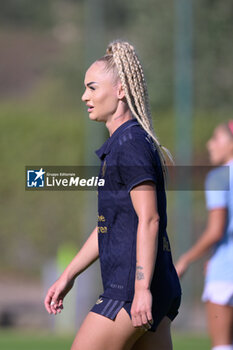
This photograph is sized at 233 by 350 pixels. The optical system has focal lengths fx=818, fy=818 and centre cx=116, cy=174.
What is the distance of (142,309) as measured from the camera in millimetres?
3285

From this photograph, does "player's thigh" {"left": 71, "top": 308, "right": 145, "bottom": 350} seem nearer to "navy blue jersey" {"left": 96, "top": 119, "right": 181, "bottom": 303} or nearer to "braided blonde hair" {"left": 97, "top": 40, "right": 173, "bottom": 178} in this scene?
"navy blue jersey" {"left": 96, "top": 119, "right": 181, "bottom": 303}

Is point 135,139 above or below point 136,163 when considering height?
above

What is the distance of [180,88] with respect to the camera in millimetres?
12844

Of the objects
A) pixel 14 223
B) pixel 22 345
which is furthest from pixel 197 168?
pixel 22 345

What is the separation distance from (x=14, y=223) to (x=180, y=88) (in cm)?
461

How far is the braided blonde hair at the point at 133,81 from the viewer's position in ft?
12.0

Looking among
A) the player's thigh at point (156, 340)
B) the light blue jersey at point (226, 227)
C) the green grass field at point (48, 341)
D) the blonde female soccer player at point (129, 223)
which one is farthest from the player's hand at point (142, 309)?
the green grass field at point (48, 341)

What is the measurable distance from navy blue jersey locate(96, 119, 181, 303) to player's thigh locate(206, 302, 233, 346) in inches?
70.6

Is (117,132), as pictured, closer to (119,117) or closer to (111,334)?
(119,117)

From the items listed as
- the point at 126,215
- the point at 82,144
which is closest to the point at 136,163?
the point at 126,215

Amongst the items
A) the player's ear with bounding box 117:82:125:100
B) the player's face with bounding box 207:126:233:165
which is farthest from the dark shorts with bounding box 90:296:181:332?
the player's face with bounding box 207:126:233:165

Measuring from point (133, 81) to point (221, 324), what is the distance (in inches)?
89.1

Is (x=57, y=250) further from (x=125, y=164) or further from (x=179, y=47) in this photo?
(x=125, y=164)

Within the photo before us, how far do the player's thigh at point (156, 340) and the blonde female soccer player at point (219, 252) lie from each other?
1.79m
